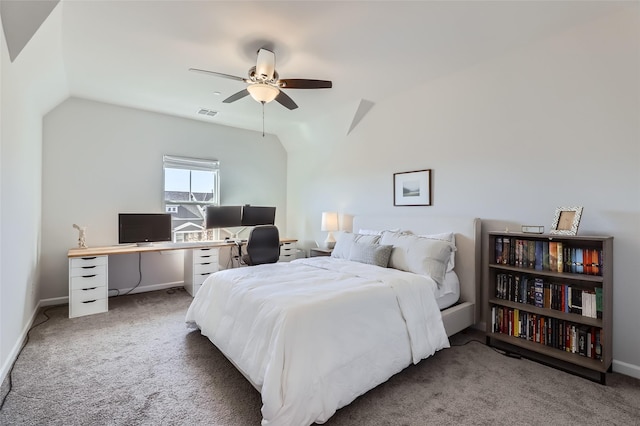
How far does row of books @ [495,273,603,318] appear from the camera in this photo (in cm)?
227

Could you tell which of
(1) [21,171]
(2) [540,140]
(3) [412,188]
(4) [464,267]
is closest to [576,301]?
(4) [464,267]

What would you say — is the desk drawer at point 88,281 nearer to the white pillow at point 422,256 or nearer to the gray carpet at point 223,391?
the gray carpet at point 223,391

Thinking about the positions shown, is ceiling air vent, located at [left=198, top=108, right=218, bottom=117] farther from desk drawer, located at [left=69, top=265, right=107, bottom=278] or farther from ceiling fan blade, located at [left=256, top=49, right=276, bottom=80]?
desk drawer, located at [left=69, top=265, right=107, bottom=278]

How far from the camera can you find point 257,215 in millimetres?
5223

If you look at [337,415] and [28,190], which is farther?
[28,190]

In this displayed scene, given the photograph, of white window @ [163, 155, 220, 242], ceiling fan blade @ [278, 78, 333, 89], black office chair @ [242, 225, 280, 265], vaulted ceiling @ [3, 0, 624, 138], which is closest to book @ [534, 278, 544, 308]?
vaulted ceiling @ [3, 0, 624, 138]

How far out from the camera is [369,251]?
3227mm

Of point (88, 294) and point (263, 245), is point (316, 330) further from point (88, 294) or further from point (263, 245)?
point (88, 294)

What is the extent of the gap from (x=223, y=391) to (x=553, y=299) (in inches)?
105

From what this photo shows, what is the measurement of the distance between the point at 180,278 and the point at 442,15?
4.82 meters

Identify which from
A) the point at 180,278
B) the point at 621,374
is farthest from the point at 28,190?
the point at 621,374

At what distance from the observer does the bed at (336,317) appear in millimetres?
1651

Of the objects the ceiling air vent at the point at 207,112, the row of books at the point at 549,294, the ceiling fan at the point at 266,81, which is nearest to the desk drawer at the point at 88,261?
the ceiling air vent at the point at 207,112

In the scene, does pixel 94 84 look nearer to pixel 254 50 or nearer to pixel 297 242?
pixel 254 50
